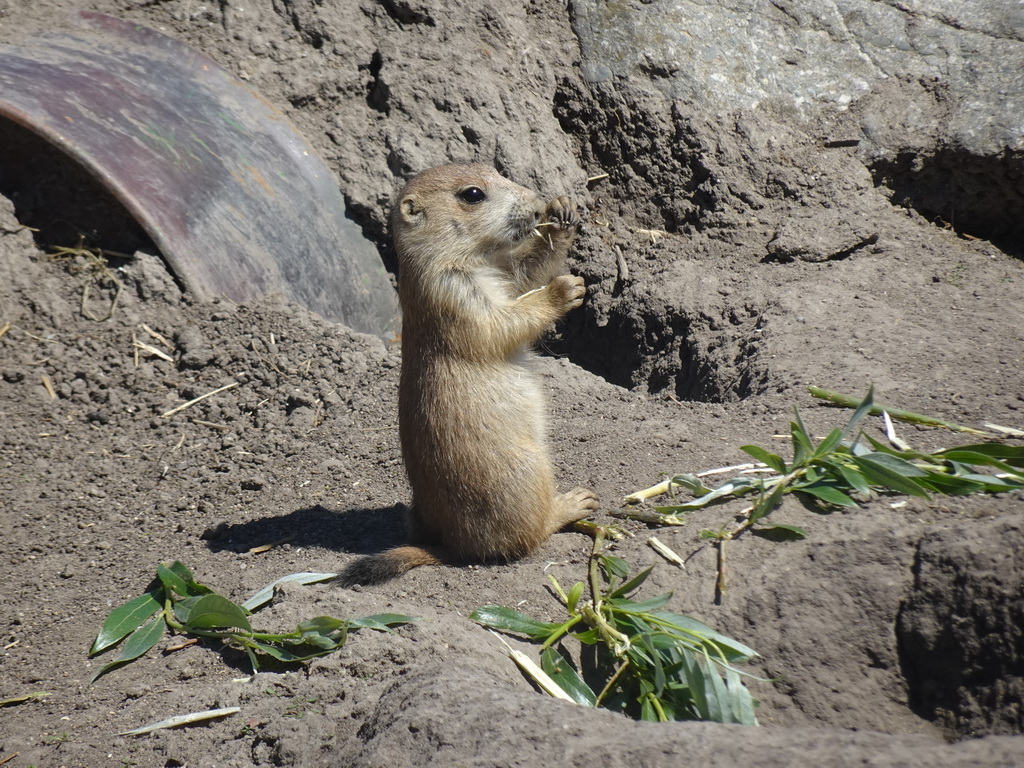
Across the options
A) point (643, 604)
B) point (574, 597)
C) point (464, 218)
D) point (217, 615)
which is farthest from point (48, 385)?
point (643, 604)

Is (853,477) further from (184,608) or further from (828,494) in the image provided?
(184,608)

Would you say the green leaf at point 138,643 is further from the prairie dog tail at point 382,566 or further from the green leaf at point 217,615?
the prairie dog tail at point 382,566

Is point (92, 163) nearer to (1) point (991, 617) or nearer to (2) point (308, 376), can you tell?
(2) point (308, 376)

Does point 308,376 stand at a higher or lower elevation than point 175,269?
lower

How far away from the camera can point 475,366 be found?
4.23 m

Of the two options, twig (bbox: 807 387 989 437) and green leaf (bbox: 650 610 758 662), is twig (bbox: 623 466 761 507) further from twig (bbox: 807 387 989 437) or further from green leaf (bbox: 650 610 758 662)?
green leaf (bbox: 650 610 758 662)

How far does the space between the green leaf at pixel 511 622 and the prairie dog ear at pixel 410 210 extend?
7.31 ft

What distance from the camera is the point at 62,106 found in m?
5.30

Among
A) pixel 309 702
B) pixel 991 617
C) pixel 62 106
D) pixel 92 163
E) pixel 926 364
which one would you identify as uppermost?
pixel 62 106

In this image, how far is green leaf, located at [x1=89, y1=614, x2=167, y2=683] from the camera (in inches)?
129

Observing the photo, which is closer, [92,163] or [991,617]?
[991,617]

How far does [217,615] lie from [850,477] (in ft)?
8.77

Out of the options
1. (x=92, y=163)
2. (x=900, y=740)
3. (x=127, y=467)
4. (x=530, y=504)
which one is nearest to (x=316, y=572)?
(x=530, y=504)

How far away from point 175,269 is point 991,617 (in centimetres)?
501
